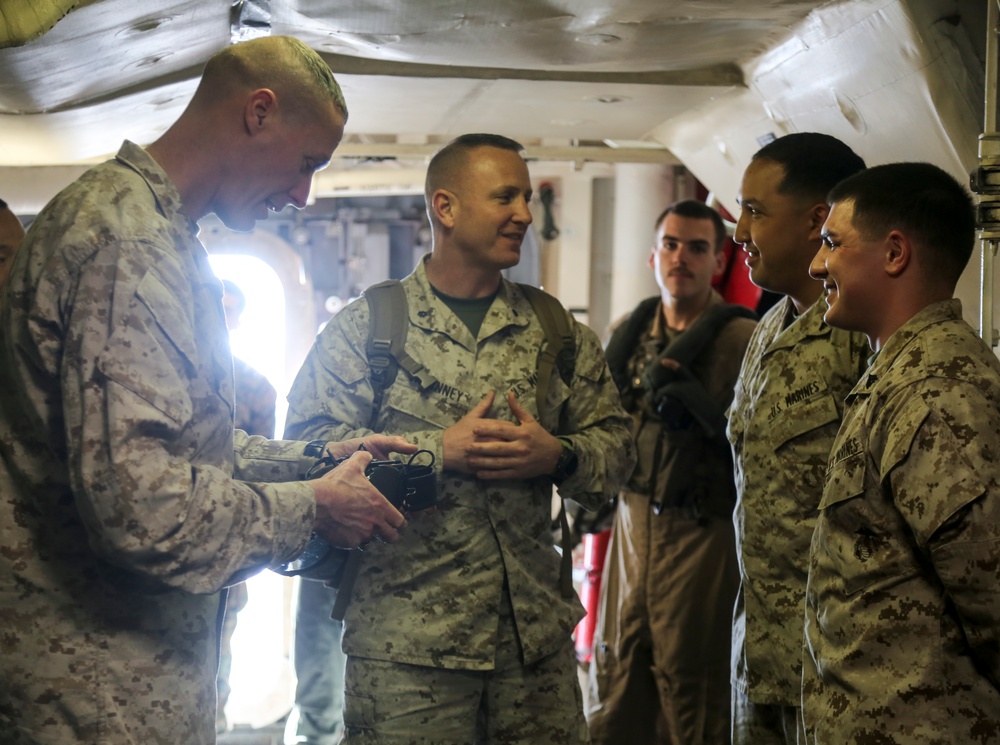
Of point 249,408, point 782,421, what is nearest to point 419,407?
point 782,421

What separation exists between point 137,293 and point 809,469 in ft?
4.87

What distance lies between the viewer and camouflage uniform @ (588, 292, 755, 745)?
3598mm

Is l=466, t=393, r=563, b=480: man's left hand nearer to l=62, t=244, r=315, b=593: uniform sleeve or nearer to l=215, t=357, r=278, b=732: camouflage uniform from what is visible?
l=62, t=244, r=315, b=593: uniform sleeve

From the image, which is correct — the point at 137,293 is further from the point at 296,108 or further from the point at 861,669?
the point at 861,669

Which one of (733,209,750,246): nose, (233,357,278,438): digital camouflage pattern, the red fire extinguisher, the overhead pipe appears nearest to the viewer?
the overhead pipe

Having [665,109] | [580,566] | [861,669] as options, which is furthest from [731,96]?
[580,566]

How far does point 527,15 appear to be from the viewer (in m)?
2.79

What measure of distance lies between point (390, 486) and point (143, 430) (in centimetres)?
64

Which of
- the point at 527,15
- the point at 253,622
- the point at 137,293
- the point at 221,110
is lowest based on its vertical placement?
the point at 253,622

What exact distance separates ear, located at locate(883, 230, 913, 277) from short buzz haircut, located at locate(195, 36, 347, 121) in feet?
3.58

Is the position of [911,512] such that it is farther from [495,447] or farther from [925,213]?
[495,447]

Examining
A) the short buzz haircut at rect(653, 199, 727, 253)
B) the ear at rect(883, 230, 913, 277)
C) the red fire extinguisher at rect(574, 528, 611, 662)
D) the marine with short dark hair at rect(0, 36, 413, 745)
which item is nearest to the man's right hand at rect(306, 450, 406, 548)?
the marine with short dark hair at rect(0, 36, 413, 745)

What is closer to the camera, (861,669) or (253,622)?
(861,669)

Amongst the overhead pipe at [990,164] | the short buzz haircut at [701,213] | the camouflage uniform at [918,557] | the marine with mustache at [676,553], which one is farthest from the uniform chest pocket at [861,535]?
the short buzz haircut at [701,213]
